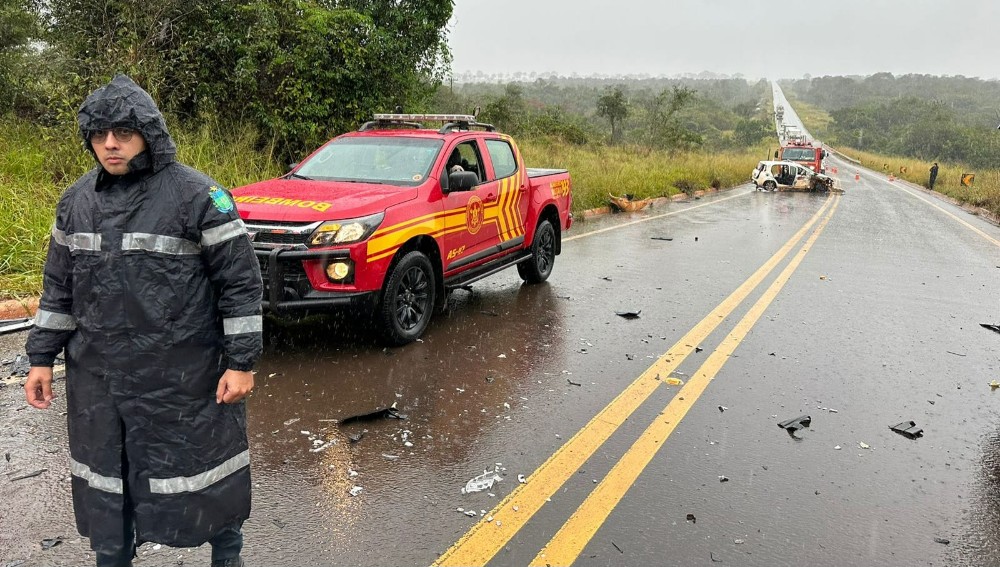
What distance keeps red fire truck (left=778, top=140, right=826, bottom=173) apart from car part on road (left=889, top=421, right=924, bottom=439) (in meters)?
29.8

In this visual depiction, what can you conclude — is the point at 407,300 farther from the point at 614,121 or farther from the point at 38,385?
the point at 614,121

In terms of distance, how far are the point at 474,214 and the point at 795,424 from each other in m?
3.44

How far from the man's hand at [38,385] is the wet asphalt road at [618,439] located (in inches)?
31.8

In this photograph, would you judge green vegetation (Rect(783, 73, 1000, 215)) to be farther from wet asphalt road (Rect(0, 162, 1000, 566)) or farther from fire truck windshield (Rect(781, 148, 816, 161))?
wet asphalt road (Rect(0, 162, 1000, 566))

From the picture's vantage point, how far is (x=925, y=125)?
80562 mm

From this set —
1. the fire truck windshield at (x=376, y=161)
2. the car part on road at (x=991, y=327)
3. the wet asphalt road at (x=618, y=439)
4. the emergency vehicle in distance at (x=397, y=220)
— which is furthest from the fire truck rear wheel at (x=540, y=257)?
the car part on road at (x=991, y=327)

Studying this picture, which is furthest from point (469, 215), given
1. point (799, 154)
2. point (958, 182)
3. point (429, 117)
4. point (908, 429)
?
point (958, 182)

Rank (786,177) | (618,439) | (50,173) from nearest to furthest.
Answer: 1. (618,439)
2. (50,173)
3. (786,177)

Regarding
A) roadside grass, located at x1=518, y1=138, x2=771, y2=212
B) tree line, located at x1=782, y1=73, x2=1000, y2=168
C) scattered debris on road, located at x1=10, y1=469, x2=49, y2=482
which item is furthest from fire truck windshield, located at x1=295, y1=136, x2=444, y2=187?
tree line, located at x1=782, y1=73, x2=1000, y2=168

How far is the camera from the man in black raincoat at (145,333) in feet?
7.51

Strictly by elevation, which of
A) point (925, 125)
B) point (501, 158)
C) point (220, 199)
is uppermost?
point (925, 125)

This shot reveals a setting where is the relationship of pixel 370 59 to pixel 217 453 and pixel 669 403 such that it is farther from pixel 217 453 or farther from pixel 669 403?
pixel 217 453

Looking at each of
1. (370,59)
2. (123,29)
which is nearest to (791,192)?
(370,59)

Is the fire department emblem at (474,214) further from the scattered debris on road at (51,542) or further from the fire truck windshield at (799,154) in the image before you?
the fire truck windshield at (799,154)
